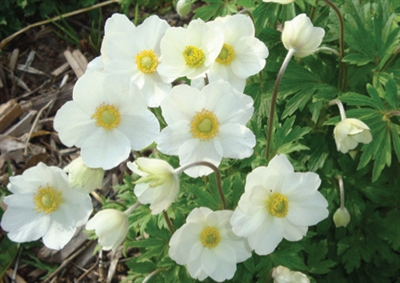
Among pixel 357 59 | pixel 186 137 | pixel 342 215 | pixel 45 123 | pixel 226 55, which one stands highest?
pixel 226 55

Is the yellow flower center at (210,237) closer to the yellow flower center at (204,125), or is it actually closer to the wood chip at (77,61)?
the yellow flower center at (204,125)

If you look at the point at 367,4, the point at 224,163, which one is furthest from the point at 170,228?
the point at 367,4

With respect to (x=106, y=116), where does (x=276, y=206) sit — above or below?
below

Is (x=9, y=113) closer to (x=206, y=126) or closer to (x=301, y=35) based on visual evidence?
(x=206, y=126)

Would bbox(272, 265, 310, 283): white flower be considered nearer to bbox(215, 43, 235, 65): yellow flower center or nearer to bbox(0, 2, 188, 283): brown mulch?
bbox(215, 43, 235, 65): yellow flower center

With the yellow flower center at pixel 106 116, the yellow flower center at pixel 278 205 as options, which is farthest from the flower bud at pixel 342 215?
the yellow flower center at pixel 106 116

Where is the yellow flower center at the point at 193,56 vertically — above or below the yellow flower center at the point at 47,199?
above

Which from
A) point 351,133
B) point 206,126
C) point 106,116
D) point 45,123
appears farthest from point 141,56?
point 45,123
